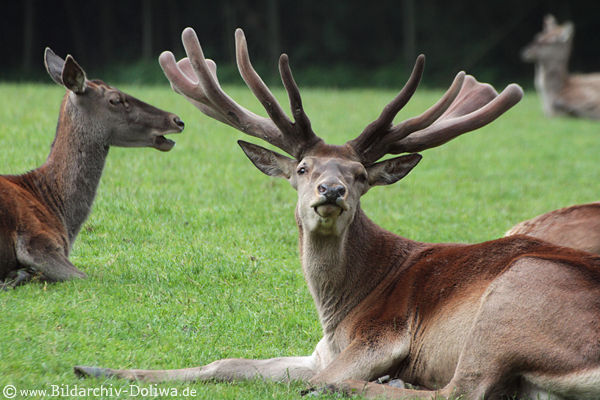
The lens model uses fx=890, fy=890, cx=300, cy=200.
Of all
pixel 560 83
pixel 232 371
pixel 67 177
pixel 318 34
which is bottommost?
pixel 232 371

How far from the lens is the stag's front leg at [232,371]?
16.3ft

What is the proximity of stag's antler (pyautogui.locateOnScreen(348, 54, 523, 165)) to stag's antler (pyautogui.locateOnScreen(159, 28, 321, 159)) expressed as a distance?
1.21ft

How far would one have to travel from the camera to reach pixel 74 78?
745 cm

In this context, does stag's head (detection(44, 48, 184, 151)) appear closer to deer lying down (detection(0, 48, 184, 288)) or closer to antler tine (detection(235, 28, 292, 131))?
deer lying down (detection(0, 48, 184, 288))

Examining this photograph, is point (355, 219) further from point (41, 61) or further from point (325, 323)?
point (41, 61)

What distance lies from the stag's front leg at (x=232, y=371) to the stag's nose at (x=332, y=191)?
1.13 metres

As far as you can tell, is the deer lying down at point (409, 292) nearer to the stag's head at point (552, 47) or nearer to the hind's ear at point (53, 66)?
the hind's ear at point (53, 66)

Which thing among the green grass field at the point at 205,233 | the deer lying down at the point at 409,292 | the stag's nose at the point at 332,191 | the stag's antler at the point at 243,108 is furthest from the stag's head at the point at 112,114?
the stag's nose at the point at 332,191

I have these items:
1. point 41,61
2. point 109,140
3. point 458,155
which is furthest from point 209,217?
point 41,61

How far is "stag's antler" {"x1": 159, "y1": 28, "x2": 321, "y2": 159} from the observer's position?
570 cm

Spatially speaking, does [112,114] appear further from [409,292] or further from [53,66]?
[409,292]

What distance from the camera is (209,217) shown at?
9094mm

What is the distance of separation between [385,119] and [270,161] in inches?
31.5

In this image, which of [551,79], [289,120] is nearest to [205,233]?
[289,120]
